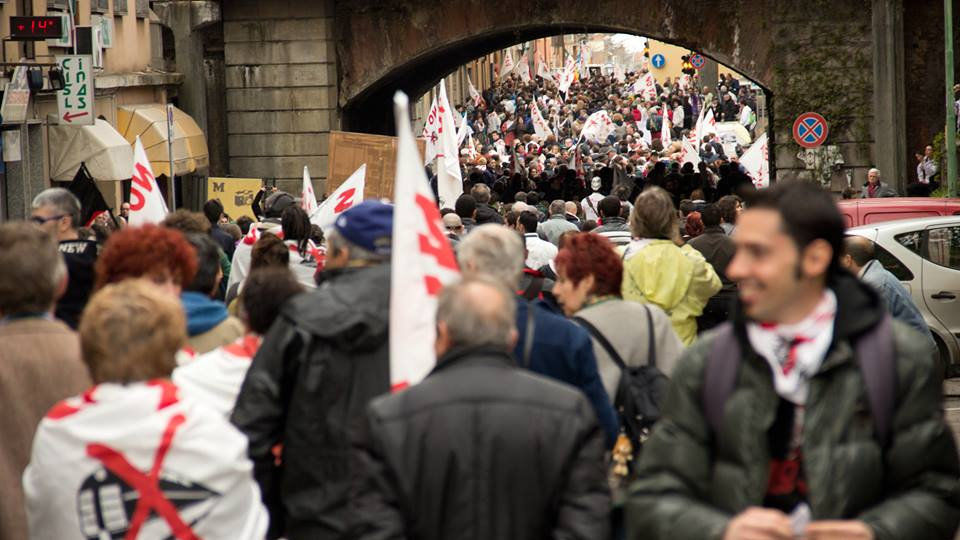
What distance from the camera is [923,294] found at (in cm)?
1481

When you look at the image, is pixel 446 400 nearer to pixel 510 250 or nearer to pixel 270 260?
pixel 510 250

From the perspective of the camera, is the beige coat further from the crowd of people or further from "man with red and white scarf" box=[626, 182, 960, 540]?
"man with red and white scarf" box=[626, 182, 960, 540]

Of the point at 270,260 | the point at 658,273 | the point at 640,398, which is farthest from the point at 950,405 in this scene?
the point at 640,398

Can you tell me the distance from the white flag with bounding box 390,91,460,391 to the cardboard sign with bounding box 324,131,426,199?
51.3 feet

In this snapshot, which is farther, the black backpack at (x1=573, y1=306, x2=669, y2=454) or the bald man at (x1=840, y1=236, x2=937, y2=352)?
the bald man at (x1=840, y1=236, x2=937, y2=352)

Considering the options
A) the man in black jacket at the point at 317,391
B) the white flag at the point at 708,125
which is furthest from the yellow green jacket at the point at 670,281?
the white flag at the point at 708,125

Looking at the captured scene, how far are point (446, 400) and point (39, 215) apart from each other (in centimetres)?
438

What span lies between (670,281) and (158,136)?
2243cm

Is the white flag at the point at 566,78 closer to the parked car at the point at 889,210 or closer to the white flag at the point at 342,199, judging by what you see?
the parked car at the point at 889,210

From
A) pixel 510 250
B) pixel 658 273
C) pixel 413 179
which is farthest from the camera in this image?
pixel 658 273

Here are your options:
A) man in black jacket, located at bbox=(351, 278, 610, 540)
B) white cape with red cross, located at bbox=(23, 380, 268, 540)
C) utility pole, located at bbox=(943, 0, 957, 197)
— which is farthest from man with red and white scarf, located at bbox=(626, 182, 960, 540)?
utility pole, located at bbox=(943, 0, 957, 197)

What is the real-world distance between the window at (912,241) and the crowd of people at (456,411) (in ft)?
27.8

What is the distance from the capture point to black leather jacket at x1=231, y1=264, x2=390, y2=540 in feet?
19.4

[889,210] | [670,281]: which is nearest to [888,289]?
[670,281]
